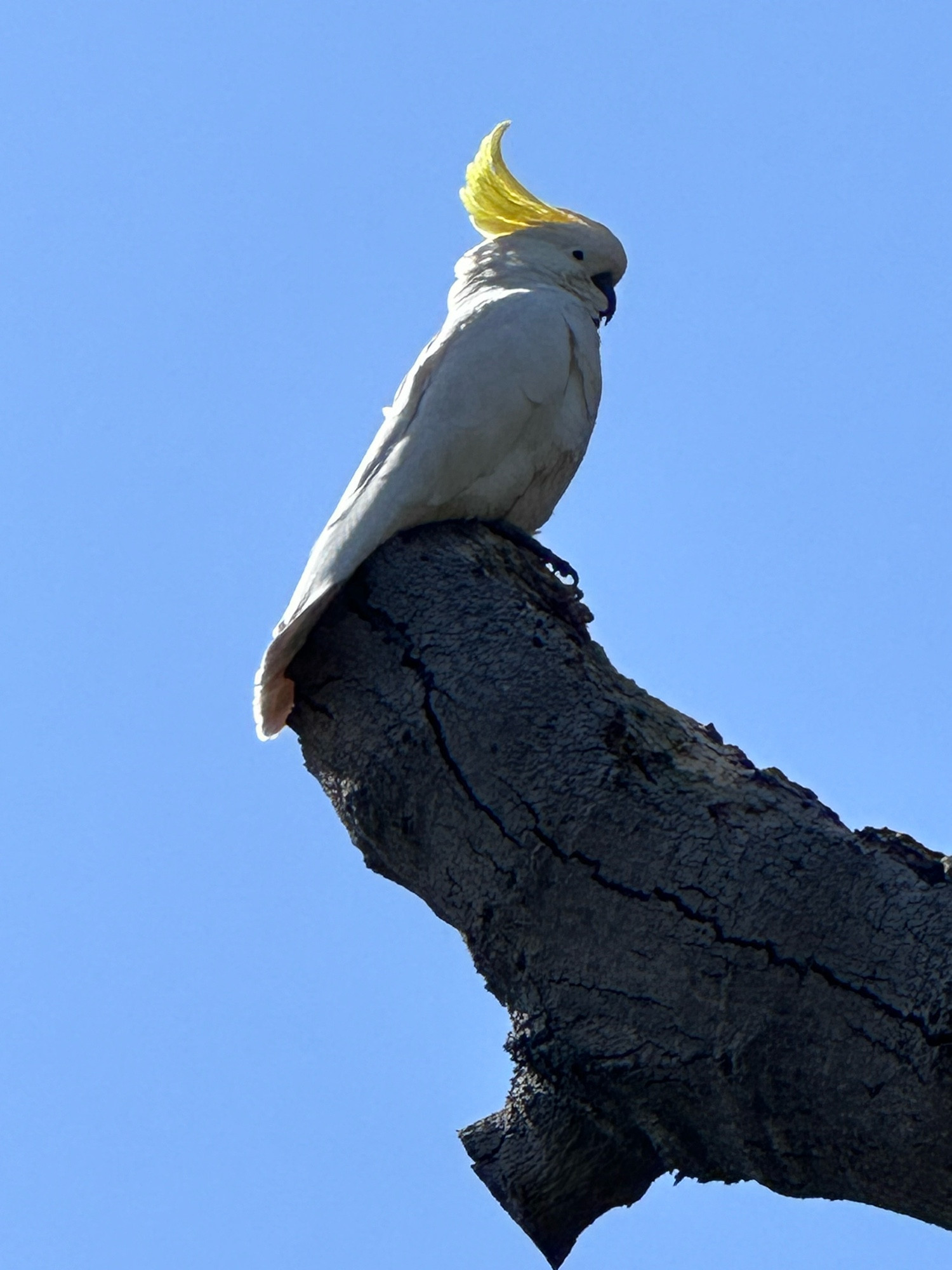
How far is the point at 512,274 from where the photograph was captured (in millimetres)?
5348

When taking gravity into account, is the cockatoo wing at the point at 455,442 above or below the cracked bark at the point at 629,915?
above

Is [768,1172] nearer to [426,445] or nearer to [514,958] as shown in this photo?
[514,958]

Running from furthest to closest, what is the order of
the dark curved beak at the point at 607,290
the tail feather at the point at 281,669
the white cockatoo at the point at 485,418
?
the dark curved beak at the point at 607,290 → the white cockatoo at the point at 485,418 → the tail feather at the point at 281,669

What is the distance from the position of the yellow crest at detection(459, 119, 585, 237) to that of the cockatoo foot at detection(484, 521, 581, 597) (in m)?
1.44

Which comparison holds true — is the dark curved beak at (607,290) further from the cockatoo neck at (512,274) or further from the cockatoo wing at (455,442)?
the cockatoo wing at (455,442)

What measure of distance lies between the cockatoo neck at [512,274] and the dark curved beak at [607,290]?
42mm

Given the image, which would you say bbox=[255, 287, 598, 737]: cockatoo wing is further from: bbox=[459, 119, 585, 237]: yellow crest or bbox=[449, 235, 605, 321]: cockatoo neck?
bbox=[459, 119, 585, 237]: yellow crest

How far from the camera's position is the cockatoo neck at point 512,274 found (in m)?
5.32

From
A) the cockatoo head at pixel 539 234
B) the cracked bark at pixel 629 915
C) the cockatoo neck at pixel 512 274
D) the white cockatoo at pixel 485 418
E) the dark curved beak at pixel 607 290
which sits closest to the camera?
the cracked bark at pixel 629 915

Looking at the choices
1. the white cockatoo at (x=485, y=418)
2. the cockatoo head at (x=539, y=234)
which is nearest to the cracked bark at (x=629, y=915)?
the white cockatoo at (x=485, y=418)

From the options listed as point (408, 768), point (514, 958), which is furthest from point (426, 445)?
point (514, 958)

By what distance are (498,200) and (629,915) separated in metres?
3.09

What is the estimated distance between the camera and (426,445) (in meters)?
4.54

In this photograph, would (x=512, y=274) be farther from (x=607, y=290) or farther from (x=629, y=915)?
(x=629, y=915)
